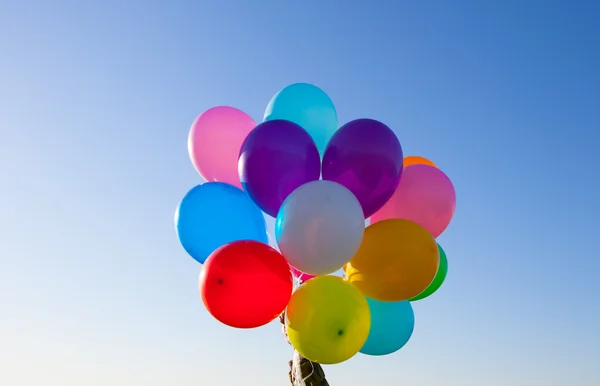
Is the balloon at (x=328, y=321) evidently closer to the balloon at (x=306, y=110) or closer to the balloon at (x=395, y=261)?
the balloon at (x=395, y=261)

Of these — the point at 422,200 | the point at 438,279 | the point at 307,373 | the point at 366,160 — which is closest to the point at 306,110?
the point at 366,160

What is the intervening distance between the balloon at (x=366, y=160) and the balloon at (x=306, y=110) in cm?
60

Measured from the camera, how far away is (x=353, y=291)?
374 centimetres

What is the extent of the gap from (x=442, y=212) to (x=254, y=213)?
67.0 inches

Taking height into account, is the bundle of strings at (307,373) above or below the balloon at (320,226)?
below

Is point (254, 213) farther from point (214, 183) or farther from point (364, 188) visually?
point (364, 188)

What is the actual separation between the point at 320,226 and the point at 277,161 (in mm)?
689

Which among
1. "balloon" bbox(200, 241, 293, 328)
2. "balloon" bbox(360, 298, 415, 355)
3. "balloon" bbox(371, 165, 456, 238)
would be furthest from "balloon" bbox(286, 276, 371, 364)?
"balloon" bbox(371, 165, 456, 238)

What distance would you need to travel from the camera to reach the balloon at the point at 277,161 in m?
3.89

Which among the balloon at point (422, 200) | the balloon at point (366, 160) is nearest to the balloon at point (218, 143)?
the balloon at point (366, 160)

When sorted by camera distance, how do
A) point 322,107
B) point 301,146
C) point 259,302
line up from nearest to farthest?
point 259,302, point 301,146, point 322,107

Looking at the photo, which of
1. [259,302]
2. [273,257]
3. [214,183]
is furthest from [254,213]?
[259,302]

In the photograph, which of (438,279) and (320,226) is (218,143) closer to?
(320,226)

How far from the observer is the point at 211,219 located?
4180mm
